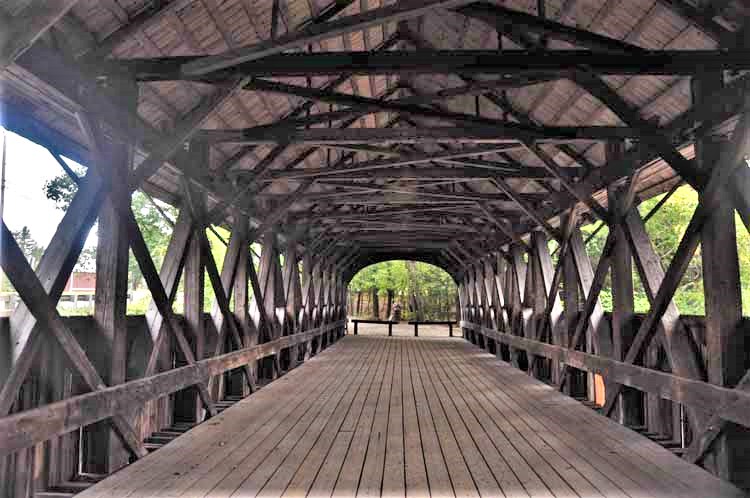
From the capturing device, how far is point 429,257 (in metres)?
23.1

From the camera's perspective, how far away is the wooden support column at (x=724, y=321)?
3.85m

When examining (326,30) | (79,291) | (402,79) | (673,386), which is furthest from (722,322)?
(79,291)

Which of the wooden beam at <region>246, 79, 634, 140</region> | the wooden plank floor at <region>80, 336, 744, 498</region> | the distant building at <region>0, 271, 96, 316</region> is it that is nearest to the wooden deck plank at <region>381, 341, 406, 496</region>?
the wooden plank floor at <region>80, 336, 744, 498</region>

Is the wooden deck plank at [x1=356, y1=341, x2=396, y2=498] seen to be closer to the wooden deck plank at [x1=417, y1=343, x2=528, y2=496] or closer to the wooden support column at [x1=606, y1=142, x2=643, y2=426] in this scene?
the wooden deck plank at [x1=417, y1=343, x2=528, y2=496]

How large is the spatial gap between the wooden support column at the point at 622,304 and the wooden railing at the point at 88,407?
3.95 meters

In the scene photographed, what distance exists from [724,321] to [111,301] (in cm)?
413

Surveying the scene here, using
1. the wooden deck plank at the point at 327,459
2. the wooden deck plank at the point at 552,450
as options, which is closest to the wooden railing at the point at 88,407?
the wooden deck plank at the point at 327,459

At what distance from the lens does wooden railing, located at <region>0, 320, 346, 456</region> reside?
9.45ft

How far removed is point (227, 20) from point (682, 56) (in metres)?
3.28

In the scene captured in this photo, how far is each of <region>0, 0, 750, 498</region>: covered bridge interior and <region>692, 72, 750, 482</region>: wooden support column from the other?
0.05ft

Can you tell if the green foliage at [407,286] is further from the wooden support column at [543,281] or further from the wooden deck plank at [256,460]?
the wooden deck plank at [256,460]

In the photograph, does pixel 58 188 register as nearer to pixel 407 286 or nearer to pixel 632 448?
pixel 632 448

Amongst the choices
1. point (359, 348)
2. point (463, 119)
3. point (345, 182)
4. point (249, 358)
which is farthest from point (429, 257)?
point (463, 119)

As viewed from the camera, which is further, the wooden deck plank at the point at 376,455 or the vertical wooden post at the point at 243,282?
the vertical wooden post at the point at 243,282
